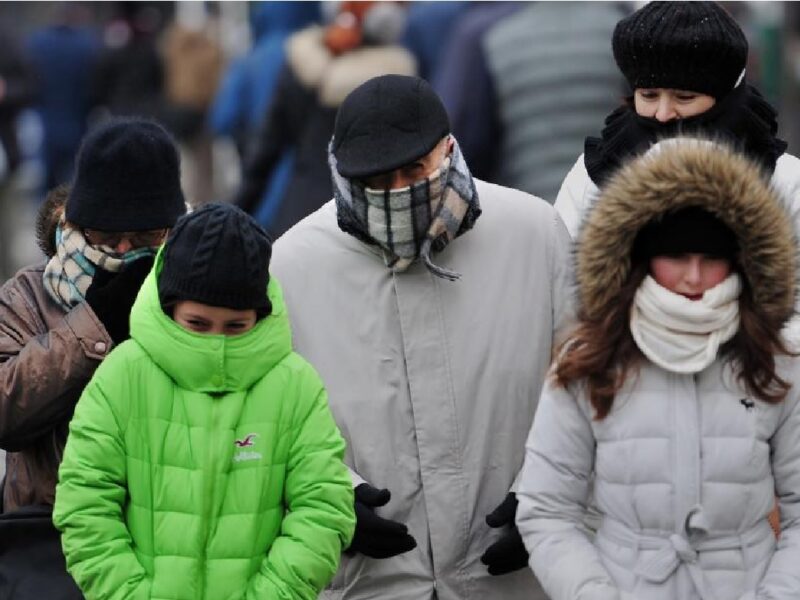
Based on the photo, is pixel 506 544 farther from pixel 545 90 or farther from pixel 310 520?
pixel 545 90

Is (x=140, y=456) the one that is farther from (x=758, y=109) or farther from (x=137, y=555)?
(x=758, y=109)

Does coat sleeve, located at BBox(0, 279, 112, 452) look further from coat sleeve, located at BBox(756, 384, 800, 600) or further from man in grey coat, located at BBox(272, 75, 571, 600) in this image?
coat sleeve, located at BBox(756, 384, 800, 600)

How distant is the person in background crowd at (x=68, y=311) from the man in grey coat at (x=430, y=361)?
0.38 meters

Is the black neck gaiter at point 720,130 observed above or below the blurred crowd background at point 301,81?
above

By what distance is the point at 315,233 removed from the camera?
5.24m

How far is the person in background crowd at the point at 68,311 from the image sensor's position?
4.99 m

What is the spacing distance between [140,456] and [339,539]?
45 centimetres

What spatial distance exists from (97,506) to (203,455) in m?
0.24

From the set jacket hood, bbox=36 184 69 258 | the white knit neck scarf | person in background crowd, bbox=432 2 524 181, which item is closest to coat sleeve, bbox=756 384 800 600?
the white knit neck scarf

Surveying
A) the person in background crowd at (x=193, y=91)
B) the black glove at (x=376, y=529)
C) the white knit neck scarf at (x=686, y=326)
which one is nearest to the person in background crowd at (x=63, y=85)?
the person in background crowd at (x=193, y=91)

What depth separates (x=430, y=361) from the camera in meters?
5.09

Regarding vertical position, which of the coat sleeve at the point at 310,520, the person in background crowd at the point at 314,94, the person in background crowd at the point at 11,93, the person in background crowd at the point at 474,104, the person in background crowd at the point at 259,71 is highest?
the coat sleeve at the point at 310,520

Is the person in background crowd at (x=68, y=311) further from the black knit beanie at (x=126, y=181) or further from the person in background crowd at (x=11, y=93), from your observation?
the person in background crowd at (x=11, y=93)

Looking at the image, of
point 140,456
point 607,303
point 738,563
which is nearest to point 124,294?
point 140,456
